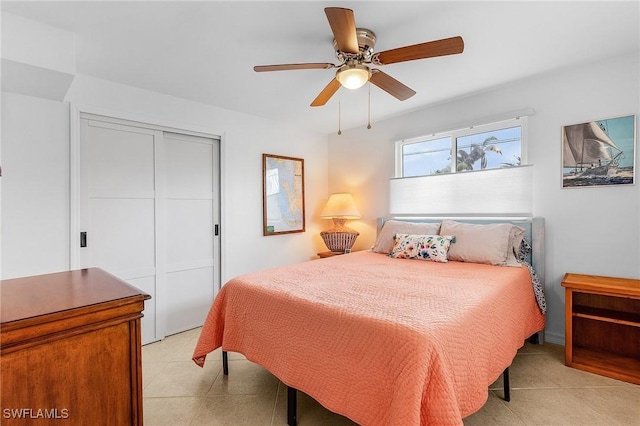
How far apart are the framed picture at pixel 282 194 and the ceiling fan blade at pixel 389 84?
6.31ft

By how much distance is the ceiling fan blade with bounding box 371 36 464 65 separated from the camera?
161 cm

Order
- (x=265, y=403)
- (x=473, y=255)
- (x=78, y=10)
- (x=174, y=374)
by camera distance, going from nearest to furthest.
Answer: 1. (x=78, y=10)
2. (x=265, y=403)
3. (x=174, y=374)
4. (x=473, y=255)

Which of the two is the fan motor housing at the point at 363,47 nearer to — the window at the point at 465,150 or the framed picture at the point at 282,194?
the window at the point at 465,150

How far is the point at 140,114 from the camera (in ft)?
9.20

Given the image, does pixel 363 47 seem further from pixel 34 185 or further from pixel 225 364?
pixel 34 185

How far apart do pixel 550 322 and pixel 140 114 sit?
4.12 metres

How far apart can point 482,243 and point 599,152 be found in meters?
1.13

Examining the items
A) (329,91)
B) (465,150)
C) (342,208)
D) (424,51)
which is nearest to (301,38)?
(329,91)

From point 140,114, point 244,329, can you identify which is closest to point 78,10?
point 140,114

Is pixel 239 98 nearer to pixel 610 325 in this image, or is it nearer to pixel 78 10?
pixel 78 10

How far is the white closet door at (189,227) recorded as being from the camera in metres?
3.09

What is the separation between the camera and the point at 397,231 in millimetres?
3283

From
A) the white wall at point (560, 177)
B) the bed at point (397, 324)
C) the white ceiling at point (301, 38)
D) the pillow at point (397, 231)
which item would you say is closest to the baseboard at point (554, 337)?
the white wall at point (560, 177)

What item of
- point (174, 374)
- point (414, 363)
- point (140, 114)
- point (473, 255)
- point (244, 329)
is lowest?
point (174, 374)
